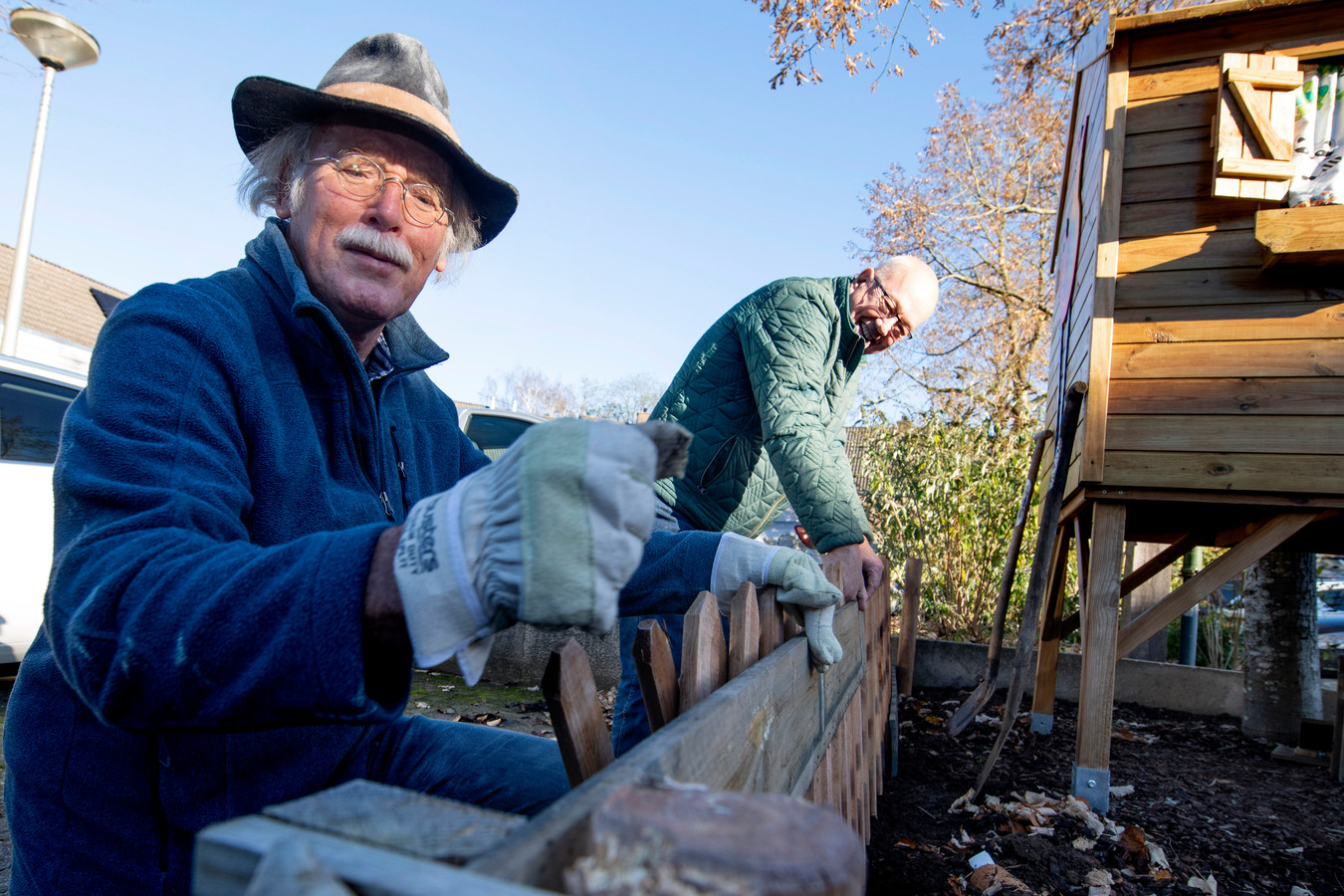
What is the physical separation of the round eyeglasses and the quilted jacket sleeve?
4.36 ft

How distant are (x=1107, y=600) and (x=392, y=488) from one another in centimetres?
339

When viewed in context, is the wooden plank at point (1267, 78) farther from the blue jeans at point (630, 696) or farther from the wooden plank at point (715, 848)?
the wooden plank at point (715, 848)

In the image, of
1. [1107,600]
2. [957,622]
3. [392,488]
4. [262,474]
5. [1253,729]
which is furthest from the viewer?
[957,622]

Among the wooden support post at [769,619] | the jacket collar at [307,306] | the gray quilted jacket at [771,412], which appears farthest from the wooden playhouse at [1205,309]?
the jacket collar at [307,306]

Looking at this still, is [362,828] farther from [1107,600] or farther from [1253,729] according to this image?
[1253,729]

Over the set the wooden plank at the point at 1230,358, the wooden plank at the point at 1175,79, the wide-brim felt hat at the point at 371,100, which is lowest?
the wide-brim felt hat at the point at 371,100

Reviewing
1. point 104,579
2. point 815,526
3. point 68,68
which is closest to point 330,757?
point 104,579

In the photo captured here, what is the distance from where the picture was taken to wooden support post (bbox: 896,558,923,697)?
5.56 m

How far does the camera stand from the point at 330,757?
1397 millimetres

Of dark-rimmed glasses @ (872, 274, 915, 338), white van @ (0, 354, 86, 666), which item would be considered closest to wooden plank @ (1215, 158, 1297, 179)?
dark-rimmed glasses @ (872, 274, 915, 338)

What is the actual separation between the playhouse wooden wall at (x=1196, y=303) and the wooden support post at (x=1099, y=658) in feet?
0.81

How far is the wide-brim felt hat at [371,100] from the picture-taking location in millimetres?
1697

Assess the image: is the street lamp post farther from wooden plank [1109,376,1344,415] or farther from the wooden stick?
wooden plank [1109,376,1344,415]

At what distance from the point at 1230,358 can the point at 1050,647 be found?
7.18ft
